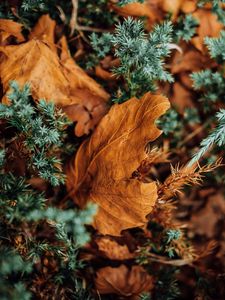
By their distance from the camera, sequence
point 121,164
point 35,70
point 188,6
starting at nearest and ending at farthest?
point 121,164 < point 35,70 < point 188,6

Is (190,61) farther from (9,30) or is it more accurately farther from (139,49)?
(9,30)

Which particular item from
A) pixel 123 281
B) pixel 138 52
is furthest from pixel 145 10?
pixel 123 281

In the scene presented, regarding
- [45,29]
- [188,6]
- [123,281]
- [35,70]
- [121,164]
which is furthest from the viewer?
[188,6]

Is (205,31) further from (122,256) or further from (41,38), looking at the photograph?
(122,256)

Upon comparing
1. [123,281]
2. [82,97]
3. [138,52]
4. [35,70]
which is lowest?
[123,281]

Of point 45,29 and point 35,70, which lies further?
point 45,29
